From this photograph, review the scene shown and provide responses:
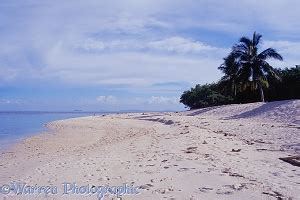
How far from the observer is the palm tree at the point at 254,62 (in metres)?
40.1

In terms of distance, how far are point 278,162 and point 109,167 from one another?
14.2ft

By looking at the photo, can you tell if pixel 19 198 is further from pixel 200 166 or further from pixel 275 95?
pixel 275 95

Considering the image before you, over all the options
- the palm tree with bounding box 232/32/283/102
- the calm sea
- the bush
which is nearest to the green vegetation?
the palm tree with bounding box 232/32/283/102

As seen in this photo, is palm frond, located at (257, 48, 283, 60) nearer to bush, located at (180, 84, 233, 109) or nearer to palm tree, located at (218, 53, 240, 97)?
palm tree, located at (218, 53, 240, 97)

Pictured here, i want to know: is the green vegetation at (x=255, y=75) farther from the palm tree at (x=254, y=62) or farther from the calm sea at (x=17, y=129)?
the calm sea at (x=17, y=129)

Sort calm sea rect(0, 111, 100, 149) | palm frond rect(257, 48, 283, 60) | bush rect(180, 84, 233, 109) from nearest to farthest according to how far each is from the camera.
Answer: calm sea rect(0, 111, 100, 149), palm frond rect(257, 48, 283, 60), bush rect(180, 84, 233, 109)

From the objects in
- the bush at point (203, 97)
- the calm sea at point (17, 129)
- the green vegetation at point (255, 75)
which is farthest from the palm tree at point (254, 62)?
the calm sea at point (17, 129)

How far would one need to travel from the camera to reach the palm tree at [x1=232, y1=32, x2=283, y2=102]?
4012 centimetres

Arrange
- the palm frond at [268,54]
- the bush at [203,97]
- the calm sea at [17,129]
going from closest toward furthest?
the calm sea at [17,129]
the palm frond at [268,54]
the bush at [203,97]

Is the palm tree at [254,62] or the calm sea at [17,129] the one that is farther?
the palm tree at [254,62]

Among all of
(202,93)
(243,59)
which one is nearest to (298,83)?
(243,59)

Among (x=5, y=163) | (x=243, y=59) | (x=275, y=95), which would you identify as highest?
(x=243, y=59)

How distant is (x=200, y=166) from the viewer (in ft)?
27.8

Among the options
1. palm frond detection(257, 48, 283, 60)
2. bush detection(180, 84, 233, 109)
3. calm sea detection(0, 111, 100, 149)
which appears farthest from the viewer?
bush detection(180, 84, 233, 109)
